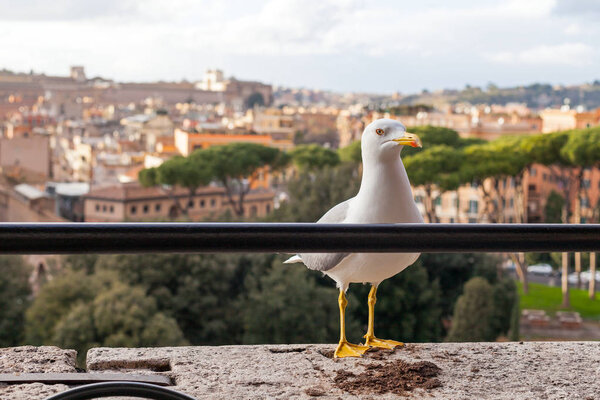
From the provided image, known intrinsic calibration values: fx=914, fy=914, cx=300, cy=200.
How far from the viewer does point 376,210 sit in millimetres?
1056

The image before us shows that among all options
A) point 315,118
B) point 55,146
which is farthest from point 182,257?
point 315,118

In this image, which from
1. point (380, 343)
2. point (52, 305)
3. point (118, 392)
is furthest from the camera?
point (52, 305)

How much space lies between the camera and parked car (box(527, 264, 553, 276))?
19172 millimetres

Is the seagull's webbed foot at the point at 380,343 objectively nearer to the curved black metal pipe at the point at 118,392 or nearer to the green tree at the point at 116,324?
the curved black metal pipe at the point at 118,392

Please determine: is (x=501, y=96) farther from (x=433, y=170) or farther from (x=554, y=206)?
(x=433, y=170)

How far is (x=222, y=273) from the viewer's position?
39.7ft

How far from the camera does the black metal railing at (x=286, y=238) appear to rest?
0.69 m

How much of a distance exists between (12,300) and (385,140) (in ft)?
38.5

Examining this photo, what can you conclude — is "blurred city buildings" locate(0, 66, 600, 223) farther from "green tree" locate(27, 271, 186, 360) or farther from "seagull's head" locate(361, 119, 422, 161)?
"seagull's head" locate(361, 119, 422, 161)

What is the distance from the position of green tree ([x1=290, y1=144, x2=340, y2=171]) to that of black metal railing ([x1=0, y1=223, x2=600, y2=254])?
738 inches

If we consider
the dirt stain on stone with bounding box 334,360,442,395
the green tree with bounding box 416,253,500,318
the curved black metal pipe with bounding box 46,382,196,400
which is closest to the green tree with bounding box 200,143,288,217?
the green tree with bounding box 416,253,500,318

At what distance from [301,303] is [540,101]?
36.2m

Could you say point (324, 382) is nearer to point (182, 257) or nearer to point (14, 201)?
point (182, 257)

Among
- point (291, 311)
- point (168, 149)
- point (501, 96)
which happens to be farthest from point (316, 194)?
point (501, 96)
